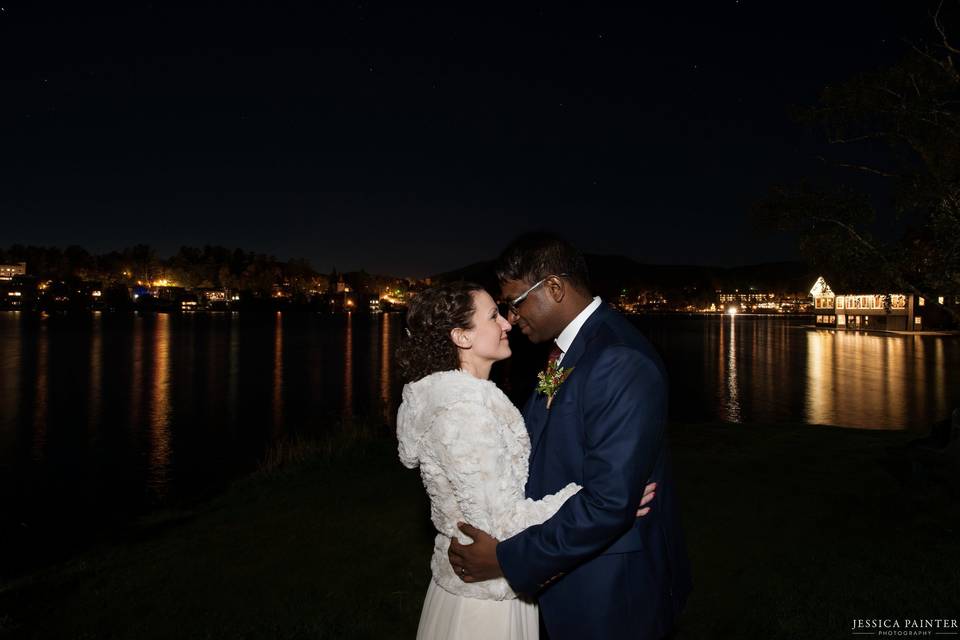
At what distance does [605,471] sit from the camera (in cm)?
245

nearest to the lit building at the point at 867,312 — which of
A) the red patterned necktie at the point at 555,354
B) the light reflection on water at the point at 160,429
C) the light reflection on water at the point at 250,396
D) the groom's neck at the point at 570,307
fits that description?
the light reflection on water at the point at 250,396

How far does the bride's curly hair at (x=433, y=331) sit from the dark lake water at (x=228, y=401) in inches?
565

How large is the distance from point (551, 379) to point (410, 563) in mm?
5358

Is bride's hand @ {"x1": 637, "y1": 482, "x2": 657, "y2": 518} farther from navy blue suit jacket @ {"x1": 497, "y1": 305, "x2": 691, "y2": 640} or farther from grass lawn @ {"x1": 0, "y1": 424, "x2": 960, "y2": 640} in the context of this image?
grass lawn @ {"x1": 0, "y1": 424, "x2": 960, "y2": 640}

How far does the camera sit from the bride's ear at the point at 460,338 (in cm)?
306

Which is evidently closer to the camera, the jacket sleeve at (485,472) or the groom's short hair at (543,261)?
the jacket sleeve at (485,472)

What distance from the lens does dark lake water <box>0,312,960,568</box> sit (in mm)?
17141

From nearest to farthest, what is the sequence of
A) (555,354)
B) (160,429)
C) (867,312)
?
1. (555,354)
2. (160,429)
3. (867,312)

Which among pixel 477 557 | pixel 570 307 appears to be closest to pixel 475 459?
pixel 477 557

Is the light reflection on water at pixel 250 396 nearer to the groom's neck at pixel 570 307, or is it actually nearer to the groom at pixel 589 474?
the groom at pixel 589 474

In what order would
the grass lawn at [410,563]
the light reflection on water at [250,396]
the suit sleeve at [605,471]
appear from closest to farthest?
the suit sleeve at [605,471], the grass lawn at [410,563], the light reflection on water at [250,396]

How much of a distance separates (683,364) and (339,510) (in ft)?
133

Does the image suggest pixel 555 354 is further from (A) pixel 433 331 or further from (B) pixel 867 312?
(B) pixel 867 312

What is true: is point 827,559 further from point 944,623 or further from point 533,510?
point 533,510
